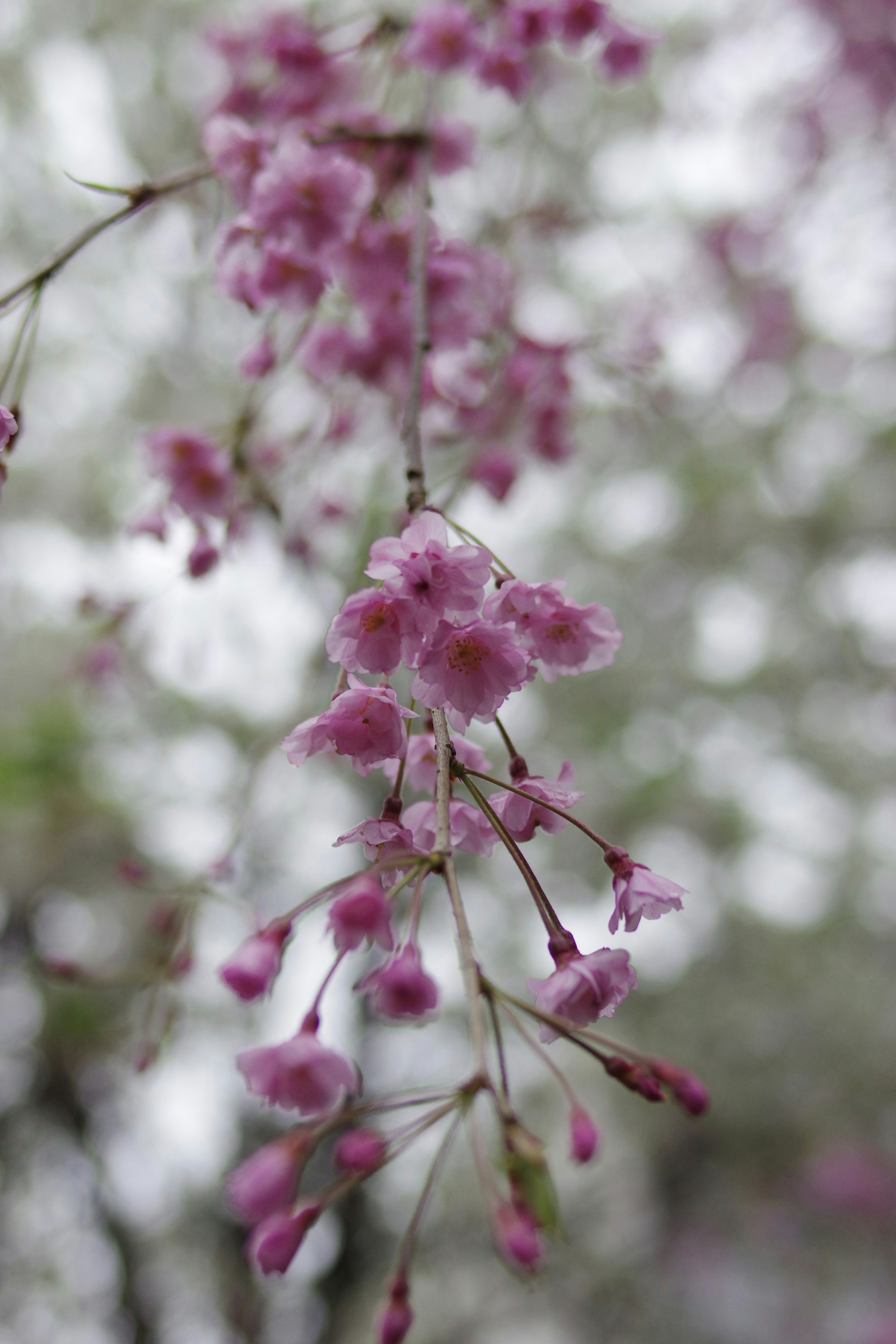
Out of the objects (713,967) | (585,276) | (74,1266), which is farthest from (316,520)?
(713,967)

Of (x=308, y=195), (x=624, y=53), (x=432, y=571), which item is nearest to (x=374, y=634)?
(x=432, y=571)

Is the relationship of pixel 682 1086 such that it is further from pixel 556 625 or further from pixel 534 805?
pixel 556 625

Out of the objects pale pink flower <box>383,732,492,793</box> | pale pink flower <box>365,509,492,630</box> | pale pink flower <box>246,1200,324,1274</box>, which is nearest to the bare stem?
pale pink flower <box>365,509,492,630</box>

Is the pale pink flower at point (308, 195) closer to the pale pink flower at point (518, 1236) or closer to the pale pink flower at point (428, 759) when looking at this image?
the pale pink flower at point (428, 759)

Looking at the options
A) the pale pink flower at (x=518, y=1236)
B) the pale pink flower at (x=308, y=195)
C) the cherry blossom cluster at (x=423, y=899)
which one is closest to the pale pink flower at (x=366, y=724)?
the cherry blossom cluster at (x=423, y=899)

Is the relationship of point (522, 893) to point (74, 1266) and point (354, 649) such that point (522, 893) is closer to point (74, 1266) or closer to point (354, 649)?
point (74, 1266)

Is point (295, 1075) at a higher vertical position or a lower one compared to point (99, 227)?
lower
